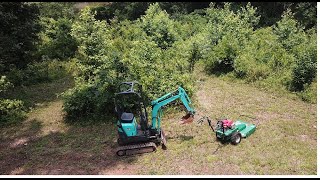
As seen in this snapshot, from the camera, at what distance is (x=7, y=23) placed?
15469 mm

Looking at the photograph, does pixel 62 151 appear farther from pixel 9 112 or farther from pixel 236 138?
pixel 236 138

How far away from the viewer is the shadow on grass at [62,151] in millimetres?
9969

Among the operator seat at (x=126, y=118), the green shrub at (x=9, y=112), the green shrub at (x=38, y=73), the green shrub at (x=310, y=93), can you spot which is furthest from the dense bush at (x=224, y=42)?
the green shrub at (x=9, y=112)

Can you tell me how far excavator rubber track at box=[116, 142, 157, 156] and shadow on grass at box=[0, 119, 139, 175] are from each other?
0.17 metres

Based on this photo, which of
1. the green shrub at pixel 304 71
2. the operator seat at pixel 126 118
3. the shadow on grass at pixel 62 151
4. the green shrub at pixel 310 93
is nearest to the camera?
the shadow on grass at pixel 62 151

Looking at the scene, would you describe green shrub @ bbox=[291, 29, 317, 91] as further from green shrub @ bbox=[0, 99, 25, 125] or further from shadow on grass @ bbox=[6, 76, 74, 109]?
green shrub @ bbox=[0, 99, 25, 125]

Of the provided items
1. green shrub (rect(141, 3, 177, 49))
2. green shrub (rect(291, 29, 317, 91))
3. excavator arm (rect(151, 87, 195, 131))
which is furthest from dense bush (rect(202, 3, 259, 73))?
excavator arm (rect(151, 87, 195, 131))

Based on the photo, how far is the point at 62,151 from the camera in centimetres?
1102

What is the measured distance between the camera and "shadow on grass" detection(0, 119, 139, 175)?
9969 mm

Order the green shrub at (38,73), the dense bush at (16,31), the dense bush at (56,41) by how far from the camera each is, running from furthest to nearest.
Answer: the dense bush at (56,41) → the green shrub at (38,73) → the dense bush at (16,31)

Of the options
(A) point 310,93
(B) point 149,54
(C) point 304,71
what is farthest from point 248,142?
(B) point 149,54

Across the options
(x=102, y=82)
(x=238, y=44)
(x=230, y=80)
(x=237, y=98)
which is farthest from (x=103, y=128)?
(x=238, y=44)

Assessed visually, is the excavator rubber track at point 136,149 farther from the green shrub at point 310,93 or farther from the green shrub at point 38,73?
the green shrub at point 38,73

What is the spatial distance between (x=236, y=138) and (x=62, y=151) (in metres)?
5.42
